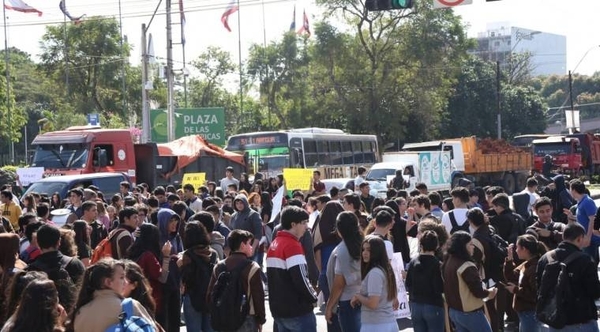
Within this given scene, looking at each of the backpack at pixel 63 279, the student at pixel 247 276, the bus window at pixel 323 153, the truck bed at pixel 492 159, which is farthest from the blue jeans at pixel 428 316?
the truck bed at pixel 492 159

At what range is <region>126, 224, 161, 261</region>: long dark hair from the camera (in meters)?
9.01

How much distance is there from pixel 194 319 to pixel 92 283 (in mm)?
3312

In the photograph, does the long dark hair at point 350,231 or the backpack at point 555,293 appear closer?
the backpack at point 555,293

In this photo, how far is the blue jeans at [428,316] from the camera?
29.2ft

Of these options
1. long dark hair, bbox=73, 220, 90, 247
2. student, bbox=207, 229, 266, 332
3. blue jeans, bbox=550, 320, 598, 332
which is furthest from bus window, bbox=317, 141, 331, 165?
blue jeans, bbox=550, 320, 598, 332

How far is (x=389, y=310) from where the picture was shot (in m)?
8.12

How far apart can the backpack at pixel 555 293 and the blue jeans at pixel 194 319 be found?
10.1 ft

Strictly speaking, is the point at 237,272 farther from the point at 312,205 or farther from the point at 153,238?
the point at 312,205

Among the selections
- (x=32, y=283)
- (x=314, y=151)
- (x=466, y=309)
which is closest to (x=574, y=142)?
(x=314, y=151)

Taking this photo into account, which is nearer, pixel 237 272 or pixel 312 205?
pixel 237 272

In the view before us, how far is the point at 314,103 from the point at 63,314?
53.4 meters

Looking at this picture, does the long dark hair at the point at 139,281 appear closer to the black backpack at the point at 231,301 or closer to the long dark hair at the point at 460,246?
the black backpack at the point at 231,301

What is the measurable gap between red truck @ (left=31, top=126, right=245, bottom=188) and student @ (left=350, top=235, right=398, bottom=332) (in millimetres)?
19247

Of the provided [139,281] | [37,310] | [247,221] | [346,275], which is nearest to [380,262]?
[346,275]
